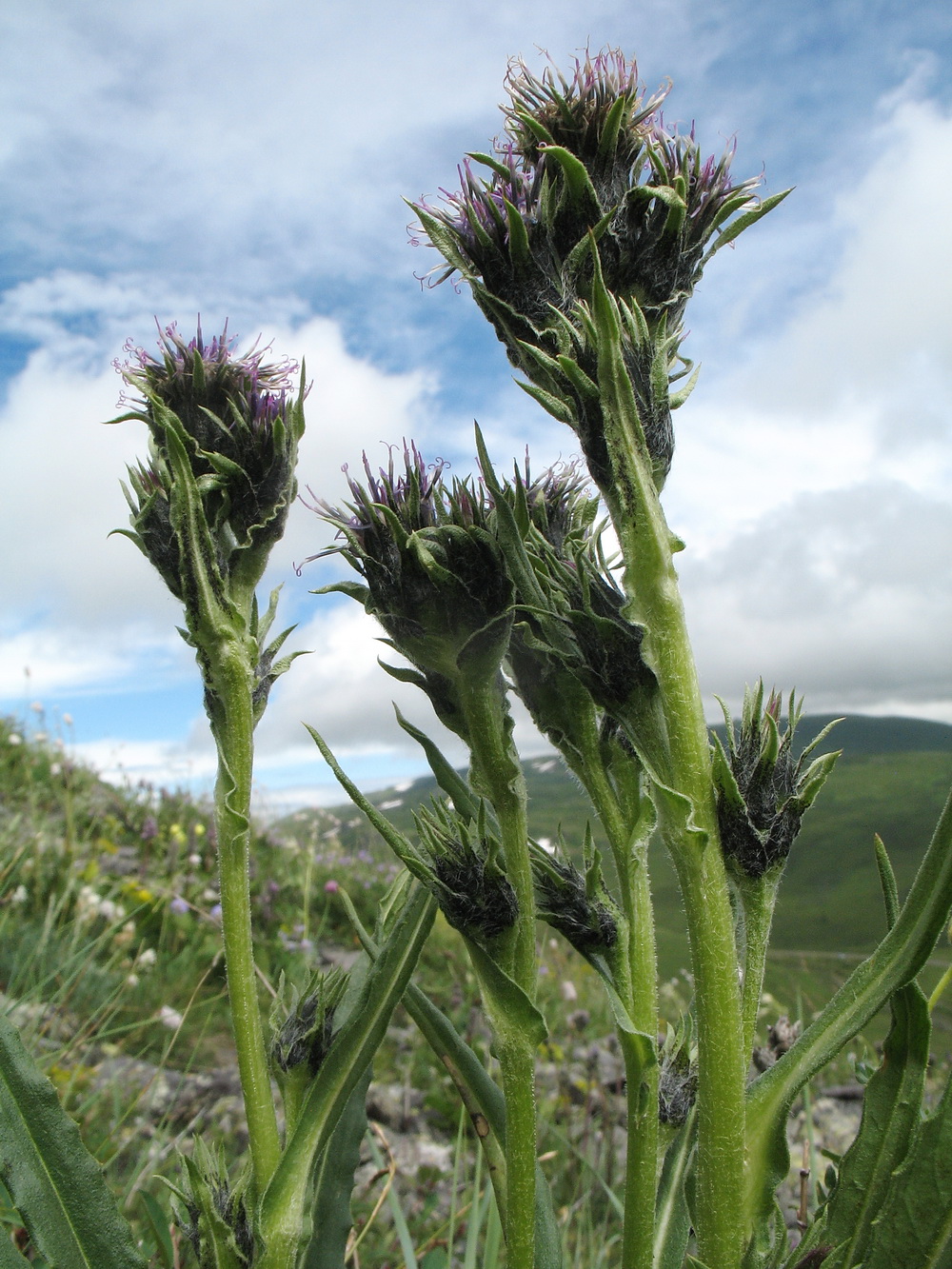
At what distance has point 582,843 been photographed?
6.45 ft

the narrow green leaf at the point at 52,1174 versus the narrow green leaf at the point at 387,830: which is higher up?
the narrow green leaf at the point at 387,830

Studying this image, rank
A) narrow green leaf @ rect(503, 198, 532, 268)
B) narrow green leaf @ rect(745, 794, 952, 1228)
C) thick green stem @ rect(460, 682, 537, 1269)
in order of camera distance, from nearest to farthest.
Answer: narrow green leaf @ rect(745, 794, 952, 1228) → thick green stem @ rect(460, 682, 537, 1269) → narrow green leaf @ rect(503, 198, 532, 268)

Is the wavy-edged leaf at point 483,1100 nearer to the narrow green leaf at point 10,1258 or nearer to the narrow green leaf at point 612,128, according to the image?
the narrow green leaf at point 10,1258

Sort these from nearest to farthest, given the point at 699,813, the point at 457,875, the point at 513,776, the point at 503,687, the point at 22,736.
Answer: the point at 699,813 → the point at 457,875 → the point at 513,776 → the point at 503,687 → the point at 22,736

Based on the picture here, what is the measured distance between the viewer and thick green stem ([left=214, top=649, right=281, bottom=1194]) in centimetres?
203

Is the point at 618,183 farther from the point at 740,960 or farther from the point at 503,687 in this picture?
the point at 740,960

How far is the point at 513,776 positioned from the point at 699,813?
507 mm

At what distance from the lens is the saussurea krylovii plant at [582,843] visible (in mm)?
1497

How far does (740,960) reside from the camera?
5.56ft

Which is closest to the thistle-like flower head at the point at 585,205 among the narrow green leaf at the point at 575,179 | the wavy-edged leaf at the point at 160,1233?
the narrow green leaf at the point at 575,179

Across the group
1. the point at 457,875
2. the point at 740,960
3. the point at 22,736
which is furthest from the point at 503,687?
the point at 22,736

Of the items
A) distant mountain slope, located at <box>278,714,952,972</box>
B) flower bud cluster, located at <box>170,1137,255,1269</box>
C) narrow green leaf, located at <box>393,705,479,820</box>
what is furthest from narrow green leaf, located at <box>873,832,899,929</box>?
distant mountain slope, located at <box>278,714,952,972</box>

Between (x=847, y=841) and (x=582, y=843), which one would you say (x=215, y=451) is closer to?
(x=582, y=843)

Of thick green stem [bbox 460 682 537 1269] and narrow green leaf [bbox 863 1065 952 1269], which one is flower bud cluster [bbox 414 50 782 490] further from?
narrow green leaf [bbox 863 1065 952 1269]
